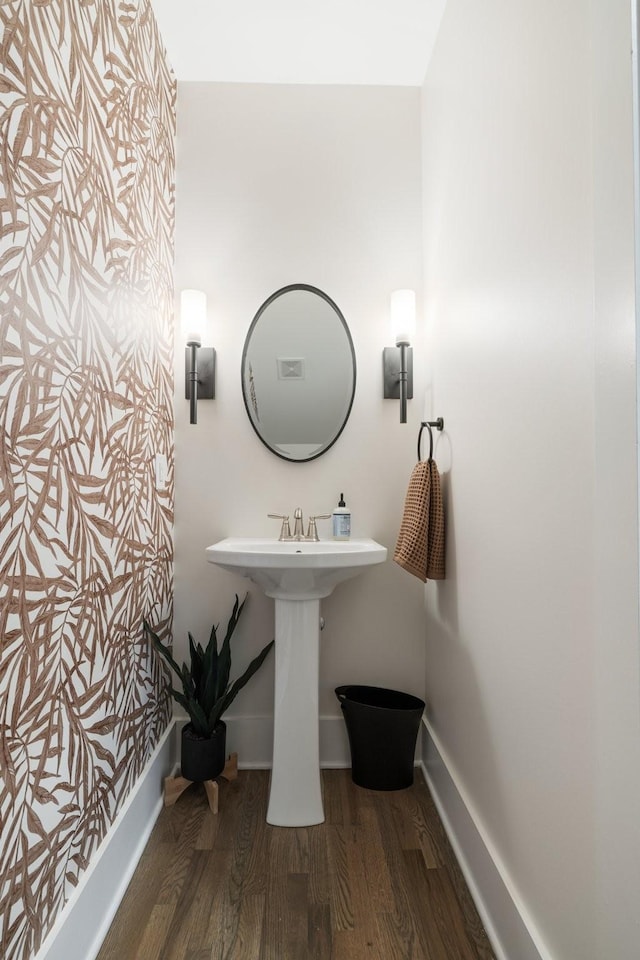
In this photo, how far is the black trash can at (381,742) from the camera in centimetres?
202

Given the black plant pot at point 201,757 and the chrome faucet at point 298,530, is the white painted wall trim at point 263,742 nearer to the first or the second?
the black plant pot at point 201,757

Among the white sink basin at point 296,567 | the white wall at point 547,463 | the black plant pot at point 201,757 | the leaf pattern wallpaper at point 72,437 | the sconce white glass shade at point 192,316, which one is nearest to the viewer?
the white wall at point 547,463

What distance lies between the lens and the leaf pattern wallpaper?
40.2 inches

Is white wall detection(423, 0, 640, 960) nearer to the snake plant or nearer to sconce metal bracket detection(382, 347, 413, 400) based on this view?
sconce metal bracket detection(382, 347, 413, 400)

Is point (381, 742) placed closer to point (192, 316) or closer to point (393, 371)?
point (393, 371)

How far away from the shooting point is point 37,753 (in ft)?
3.61

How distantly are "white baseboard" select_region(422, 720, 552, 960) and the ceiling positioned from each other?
240 cm

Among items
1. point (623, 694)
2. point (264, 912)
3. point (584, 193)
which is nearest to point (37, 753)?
point (264, 912)

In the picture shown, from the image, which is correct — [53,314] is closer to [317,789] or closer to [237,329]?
[237,329]

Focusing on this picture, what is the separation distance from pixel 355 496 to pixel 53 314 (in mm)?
1330

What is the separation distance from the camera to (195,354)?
2.17 m

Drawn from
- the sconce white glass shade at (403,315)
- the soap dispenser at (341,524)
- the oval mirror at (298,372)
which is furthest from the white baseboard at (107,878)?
the sconce white glass shade at (403,315)

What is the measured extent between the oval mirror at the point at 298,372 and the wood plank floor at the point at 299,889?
1213 millimetres

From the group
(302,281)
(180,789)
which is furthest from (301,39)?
(180,789)
